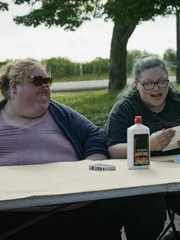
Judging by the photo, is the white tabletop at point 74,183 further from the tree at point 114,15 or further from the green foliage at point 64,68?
the green foliage at point 64,68

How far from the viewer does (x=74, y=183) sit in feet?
6.64

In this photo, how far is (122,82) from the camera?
13750 millimetres

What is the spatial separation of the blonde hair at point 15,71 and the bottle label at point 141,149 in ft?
2.70

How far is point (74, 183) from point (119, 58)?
12.0 metres

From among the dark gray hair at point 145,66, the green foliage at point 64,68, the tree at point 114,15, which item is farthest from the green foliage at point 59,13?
the green foliage at point 64,68

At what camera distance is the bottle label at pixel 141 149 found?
2.31 metres

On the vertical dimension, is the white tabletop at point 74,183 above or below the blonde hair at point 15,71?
below

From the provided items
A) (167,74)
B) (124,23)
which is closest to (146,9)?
(124,23)

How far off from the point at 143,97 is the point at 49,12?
33.0 feet

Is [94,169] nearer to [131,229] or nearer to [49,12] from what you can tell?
[131,229]

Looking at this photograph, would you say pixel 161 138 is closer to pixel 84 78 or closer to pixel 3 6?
pixel 3 6

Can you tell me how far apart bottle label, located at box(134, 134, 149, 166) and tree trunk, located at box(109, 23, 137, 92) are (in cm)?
1145

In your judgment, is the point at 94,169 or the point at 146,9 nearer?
the point at 94,169

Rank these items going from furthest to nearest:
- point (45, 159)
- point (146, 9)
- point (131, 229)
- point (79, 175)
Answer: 1. point (146, 9)
2. point (45, 159)
3. point (131, 229)
4. point (79, 175)
